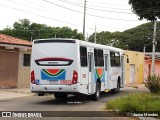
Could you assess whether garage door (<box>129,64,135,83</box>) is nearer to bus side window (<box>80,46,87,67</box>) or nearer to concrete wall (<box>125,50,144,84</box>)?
concrete wall (<box>125,50,144,84</box>)

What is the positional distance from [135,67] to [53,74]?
96.8ft

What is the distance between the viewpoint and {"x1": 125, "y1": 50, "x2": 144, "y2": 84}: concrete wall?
45125mm

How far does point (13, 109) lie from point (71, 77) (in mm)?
3526

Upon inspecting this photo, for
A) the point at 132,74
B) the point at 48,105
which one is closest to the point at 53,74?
the point at 48,105

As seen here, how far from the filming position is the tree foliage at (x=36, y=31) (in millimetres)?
81125

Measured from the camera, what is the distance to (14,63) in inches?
1102

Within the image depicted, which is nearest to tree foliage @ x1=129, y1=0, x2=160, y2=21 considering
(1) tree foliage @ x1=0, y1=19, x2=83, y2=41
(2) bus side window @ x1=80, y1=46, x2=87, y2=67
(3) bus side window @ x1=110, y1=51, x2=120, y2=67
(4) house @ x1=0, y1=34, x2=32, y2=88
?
(3) bus side window @ x1=110, y1=51, x2=120, y2=67

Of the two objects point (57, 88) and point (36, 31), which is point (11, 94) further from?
point (36, 31)

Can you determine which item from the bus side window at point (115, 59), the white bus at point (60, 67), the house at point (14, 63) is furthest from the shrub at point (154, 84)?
the house at point (14, 63)

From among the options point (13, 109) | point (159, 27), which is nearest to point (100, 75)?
point (13, 109)

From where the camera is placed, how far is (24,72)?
2886cm

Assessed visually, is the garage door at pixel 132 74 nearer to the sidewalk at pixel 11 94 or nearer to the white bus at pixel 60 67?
the sidewalk at pixel 11 94

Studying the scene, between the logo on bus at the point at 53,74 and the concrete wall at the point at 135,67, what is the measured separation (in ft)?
86.8

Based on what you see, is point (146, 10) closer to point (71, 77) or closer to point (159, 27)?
point (71, 77)
